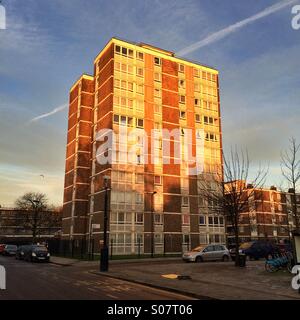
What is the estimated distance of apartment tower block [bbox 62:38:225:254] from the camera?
162 feet

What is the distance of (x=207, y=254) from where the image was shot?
31312 millimetres

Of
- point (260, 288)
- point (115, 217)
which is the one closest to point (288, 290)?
point (260, 288)

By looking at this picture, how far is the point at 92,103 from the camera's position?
2418 inches

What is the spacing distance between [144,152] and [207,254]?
23331mm

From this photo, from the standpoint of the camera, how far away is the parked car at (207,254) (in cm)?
3064

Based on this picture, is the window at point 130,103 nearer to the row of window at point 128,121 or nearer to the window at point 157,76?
the row of window at point 128,121

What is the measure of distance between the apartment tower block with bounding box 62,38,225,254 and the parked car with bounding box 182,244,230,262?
17.4 metres

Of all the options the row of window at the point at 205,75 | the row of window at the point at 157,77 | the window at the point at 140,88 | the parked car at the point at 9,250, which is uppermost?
the row of window at the point at 205,75

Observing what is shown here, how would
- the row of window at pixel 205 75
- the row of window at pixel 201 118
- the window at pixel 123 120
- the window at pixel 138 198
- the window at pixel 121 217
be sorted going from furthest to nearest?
the row of window at pixel 205 75
the row of window at pixel 201 118
the window at pixel 123 120
the window at pixel 138 198
the window at pixel 121 217

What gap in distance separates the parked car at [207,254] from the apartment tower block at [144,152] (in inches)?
687

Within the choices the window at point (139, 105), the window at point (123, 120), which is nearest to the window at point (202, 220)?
the window at point (123, 120)

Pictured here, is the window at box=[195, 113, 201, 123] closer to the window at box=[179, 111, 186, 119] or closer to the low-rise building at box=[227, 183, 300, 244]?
the window at box=[179, 111, 186, 119]

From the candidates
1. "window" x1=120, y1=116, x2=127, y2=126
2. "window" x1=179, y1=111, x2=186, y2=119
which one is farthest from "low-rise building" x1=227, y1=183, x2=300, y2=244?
"window" x1=120, y1=116, x2=127, y2=126
